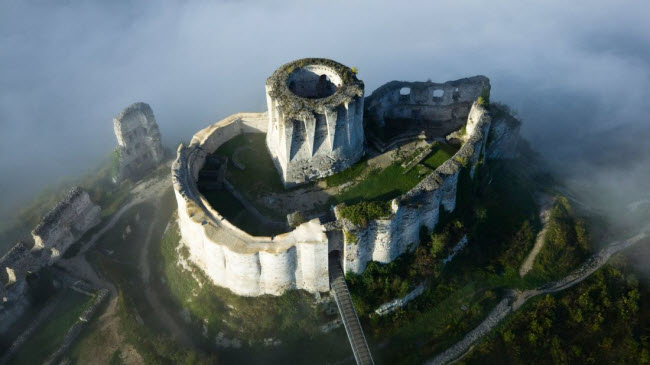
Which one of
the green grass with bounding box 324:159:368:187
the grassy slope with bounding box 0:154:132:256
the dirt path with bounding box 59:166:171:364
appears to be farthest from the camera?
the grassy slope with bounding box 0:154:132:256

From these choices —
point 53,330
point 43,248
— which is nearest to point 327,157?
→ point 43,248

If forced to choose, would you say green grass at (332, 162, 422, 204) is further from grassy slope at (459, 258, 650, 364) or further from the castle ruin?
grassy slope at (459, 258, 650, 364)

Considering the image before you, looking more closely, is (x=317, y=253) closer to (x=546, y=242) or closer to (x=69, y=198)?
(x=546, y=242)

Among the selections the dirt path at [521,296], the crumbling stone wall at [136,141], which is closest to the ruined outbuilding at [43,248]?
the crumbling stone wall at [136,141]

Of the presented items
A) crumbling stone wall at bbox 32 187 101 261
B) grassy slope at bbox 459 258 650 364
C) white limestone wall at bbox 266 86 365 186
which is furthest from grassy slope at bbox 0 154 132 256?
grassy slope at bbox 459 258 650 364

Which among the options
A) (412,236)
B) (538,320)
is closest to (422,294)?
(412,236)

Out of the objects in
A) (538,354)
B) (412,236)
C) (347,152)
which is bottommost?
(538,354)
